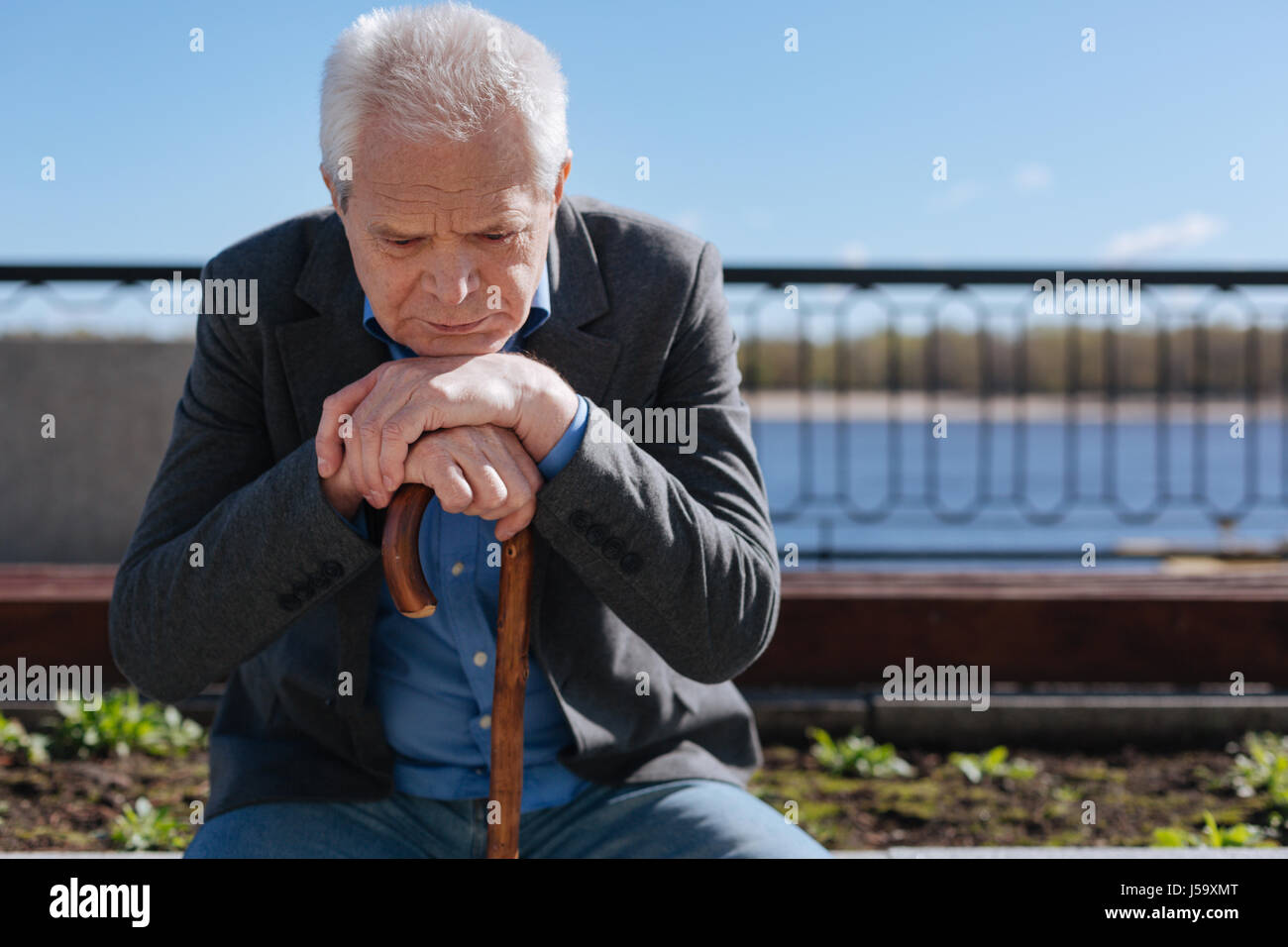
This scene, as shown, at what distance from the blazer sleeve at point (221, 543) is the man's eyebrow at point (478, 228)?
12.8 inches

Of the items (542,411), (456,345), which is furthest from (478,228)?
(542,411)

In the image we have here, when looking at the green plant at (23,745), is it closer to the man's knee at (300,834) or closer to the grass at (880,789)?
the grass at (880,789)

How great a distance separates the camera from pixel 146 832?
278cm

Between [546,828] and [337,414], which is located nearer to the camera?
[337,414]

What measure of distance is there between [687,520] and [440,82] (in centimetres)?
71

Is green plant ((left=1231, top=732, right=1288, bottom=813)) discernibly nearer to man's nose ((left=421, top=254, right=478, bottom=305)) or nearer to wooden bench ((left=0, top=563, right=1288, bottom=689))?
wooden bench ((left=0, top=563, right=1288, bottom=689))

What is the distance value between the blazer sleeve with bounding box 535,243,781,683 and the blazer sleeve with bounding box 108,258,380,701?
34cm

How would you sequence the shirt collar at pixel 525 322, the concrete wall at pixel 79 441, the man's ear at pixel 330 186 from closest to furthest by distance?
the man's ear at pixel 330 186 < the shirt collar at pixel 525 322 < the concrete wall at pixel 79 441

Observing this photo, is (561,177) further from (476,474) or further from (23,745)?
(23,745)

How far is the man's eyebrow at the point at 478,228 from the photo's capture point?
1.57 m

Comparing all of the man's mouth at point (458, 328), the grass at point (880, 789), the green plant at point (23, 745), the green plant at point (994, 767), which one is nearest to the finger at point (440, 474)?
the man's mouth at point (458, 328)

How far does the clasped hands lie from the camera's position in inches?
57.8

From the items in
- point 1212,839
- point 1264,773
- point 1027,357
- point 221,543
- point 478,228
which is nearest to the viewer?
point 478,228
